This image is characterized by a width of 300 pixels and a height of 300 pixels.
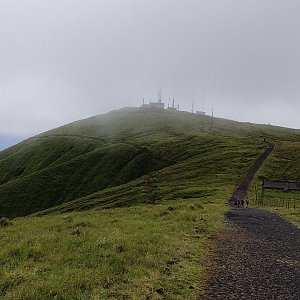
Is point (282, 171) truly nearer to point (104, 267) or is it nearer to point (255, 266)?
point (255, 266)

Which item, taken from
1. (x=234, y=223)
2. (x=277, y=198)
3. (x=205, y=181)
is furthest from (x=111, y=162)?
(x=234, y=223)

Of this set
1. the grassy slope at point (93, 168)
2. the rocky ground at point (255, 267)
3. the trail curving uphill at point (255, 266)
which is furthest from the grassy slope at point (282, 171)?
the rocky ground at point (255, 267)

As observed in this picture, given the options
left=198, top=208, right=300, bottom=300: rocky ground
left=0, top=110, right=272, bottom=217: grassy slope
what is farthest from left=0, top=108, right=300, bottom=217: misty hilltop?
left=198, top=208, right=300, bottom=300: rocky ground

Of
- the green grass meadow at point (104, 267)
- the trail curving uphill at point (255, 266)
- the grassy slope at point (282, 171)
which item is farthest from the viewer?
the grassy slope at point (282, 171)

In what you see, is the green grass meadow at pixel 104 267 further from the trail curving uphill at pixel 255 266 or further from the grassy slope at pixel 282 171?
the grassy slope at pixel 282 171

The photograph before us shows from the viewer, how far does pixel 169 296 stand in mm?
12141

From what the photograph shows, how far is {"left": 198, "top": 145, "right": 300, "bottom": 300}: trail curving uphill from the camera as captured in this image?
43.2 ft

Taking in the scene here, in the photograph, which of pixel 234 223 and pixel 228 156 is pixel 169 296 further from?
pixel 228 156

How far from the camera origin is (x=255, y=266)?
17.1 metres

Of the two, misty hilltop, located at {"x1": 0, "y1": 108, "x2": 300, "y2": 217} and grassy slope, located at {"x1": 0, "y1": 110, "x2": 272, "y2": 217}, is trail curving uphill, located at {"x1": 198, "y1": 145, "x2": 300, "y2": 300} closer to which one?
misty hilltop, located at {"x1": 0, "y1": 108, "x2": 300, "y2": 217}

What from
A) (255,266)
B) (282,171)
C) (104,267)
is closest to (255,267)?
(255,266)

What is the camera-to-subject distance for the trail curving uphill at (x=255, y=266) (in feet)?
43.2

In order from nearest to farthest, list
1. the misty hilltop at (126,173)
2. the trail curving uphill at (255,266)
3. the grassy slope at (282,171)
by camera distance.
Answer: the trail curving uphill at (255,266), the grassy slope at (282,171), the misty hilltop at (126,173)

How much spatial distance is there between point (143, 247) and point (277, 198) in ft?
207
